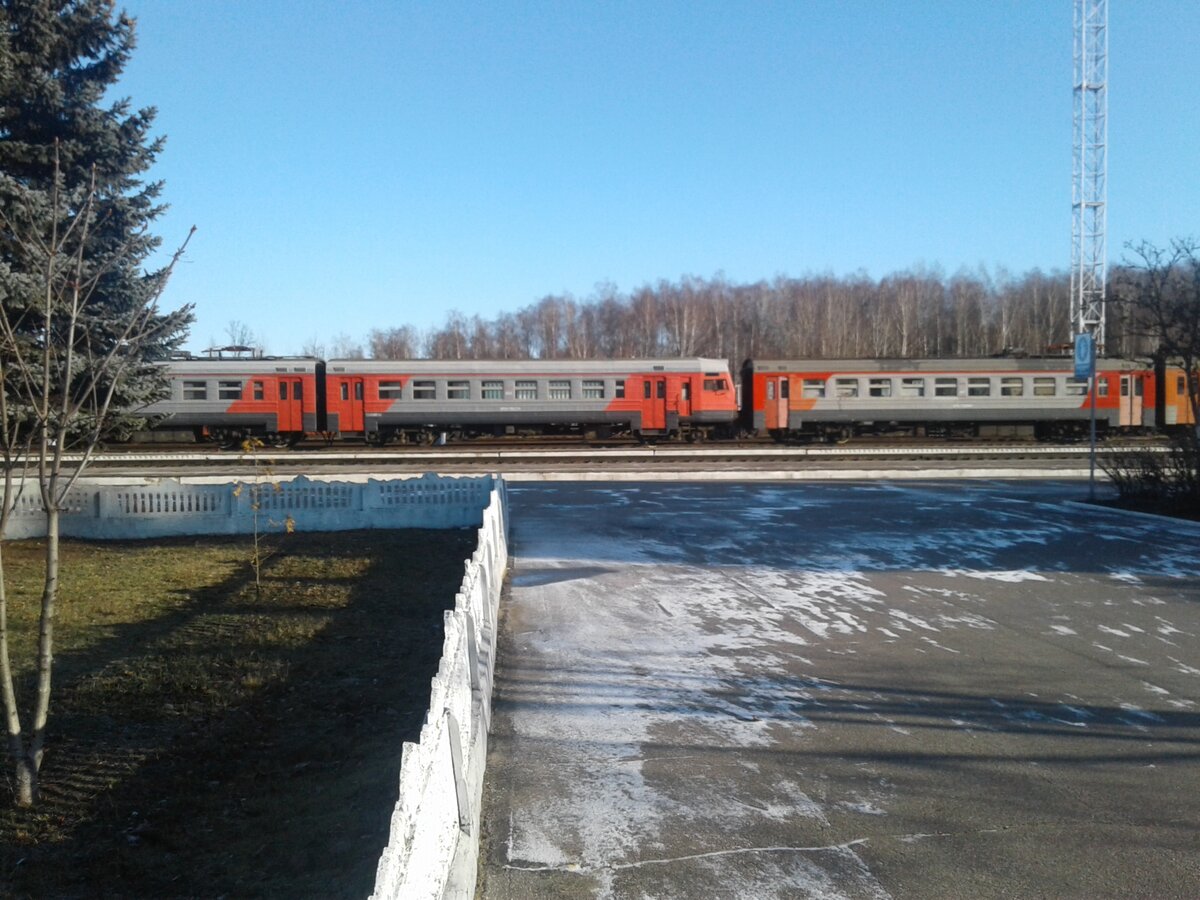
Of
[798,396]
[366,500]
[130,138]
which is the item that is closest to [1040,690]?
[366,500]

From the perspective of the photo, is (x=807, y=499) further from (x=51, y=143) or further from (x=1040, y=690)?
(x=51, y=143)

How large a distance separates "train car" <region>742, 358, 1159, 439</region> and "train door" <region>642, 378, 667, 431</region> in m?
3.14

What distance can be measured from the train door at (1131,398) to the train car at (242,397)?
92.6ft

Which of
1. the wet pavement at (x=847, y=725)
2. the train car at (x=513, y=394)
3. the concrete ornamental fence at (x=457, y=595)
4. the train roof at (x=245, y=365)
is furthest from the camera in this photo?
the train car at (x=513, y=394)

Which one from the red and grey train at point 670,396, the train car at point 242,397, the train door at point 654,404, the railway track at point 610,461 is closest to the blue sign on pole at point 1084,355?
the railway track at point 610,461

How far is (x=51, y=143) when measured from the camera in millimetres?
13586

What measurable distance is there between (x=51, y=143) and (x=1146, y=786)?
14.7m

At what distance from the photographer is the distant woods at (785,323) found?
76.5 m

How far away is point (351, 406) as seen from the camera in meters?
33.9

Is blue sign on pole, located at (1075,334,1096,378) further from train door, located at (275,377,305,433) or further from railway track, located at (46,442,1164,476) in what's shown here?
train door, located at (275,377,305,433)

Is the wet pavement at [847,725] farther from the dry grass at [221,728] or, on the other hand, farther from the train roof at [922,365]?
the train roof at [922,365]

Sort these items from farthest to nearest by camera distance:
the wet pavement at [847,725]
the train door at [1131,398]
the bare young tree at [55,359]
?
1. the train door at [1131,398]
2. the bare young tree at [55,359]
3. the wet pavement at [847,725]

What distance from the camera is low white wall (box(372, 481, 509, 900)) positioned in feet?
9.64

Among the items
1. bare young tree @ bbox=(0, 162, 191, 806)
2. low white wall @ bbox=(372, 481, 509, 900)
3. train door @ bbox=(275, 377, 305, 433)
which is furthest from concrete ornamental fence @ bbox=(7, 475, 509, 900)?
train door @ bbox=(275, 377, 305, 433)
